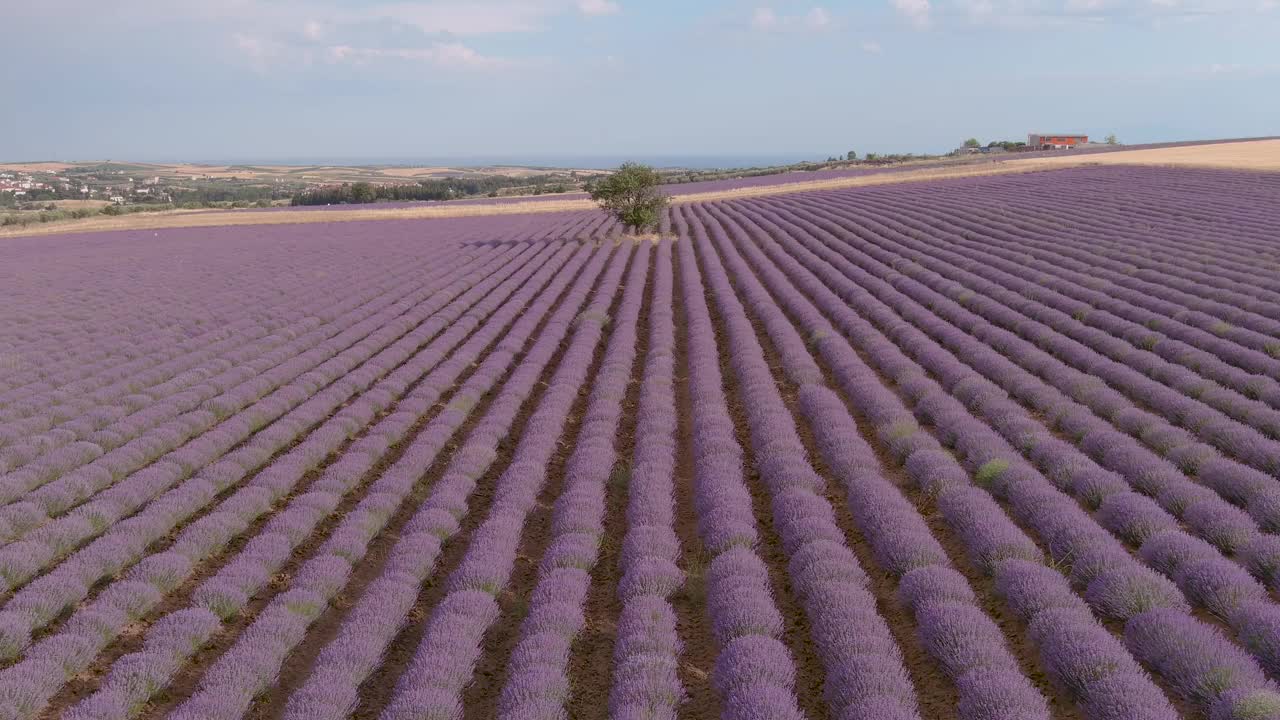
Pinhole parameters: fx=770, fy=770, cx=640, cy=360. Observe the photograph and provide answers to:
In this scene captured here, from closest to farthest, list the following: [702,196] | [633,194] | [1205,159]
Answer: [633,194] < [1205,159] < [702,196]

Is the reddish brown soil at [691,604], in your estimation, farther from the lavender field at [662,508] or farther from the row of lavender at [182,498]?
the row of lavender at [182,498]

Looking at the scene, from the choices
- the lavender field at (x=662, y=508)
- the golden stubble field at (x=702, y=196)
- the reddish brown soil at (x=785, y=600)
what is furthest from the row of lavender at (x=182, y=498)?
the golden stubble field at (x=702, y=196)

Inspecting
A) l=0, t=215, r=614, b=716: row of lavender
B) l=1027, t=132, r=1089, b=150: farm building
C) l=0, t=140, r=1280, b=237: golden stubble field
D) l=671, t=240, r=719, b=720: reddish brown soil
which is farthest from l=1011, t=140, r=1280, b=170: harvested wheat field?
l=0, t=215, r=614, b=716: row of lavender

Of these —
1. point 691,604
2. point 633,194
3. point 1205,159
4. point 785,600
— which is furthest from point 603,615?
point 1205,159

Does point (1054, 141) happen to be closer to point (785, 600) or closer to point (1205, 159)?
point (1205, 159)

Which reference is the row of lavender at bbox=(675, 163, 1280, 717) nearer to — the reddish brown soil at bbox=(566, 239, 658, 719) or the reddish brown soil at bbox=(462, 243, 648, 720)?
the reddish brown soil at bbox=(566, 239, 658, 719)

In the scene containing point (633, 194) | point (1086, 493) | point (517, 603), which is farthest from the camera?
point (633, 194)

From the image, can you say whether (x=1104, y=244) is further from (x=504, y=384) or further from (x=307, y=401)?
(x=307, y=401)
